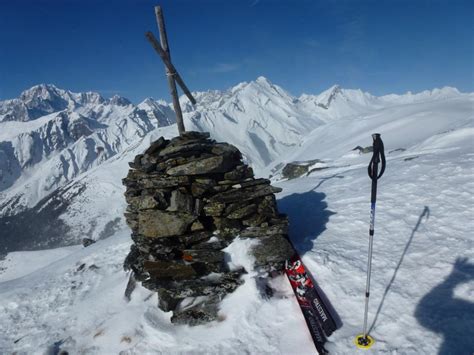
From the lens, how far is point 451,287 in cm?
867

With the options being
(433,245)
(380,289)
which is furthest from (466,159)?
(380,289)

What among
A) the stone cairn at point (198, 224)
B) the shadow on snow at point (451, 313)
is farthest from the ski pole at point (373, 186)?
the stone cairn at point (198, 224)

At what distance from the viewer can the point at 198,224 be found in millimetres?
11102

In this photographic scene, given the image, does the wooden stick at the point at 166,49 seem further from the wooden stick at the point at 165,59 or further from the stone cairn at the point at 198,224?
the stone cairn at the point at 198,224

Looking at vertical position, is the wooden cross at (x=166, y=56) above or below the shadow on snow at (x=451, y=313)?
above

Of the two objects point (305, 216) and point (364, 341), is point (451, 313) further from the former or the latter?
point (305, 216)

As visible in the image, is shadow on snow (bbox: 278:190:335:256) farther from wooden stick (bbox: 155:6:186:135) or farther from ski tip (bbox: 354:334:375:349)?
wooden stick (bbox: 155:6:186:135)

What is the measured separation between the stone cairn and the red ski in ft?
1.69

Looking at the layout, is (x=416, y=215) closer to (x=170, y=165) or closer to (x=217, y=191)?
(x=217, y=191)

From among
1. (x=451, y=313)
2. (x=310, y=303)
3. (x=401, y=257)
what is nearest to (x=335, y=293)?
(x=310, y=303)

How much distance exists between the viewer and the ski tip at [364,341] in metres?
7.68

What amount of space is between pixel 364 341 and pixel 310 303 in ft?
6.01

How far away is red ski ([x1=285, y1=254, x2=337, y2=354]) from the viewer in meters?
8.43

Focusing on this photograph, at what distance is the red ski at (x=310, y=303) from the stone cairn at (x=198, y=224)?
1.69 ft
